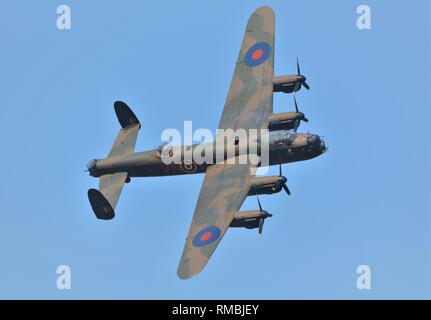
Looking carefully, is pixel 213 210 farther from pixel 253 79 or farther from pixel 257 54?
pixel 257 54

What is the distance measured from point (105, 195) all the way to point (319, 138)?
1416cm

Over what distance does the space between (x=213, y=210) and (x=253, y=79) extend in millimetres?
12070

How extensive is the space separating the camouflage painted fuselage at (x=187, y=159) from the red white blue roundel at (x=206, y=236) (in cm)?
616

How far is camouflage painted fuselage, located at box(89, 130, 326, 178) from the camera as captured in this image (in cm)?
7656

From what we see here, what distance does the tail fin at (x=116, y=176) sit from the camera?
245ft

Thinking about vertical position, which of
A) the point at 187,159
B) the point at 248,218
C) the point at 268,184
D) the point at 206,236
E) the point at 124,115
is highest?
the point at 124,115

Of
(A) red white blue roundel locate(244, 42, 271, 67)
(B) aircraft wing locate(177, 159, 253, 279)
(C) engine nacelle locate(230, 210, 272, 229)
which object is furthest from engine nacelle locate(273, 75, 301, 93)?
(C) engine nacelle locate(230, 210, 272, 229)

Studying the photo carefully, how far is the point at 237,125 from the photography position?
257 feet

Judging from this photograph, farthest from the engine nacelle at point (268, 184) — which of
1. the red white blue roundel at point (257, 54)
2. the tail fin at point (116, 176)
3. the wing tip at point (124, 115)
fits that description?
the red white blue roundel at point (257, 54)

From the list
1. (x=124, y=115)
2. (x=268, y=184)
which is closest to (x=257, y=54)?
(x=124, y=115)

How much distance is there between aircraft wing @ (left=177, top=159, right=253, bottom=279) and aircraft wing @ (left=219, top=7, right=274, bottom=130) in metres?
4.11

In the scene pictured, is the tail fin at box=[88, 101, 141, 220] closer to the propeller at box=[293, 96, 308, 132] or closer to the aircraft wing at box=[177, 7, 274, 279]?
the aircraft wing at box=[177, 7, 274, 279]

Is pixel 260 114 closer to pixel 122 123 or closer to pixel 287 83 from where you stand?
pixel 287 83

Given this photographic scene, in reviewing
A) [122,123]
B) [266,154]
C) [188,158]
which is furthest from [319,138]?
[122,123]
